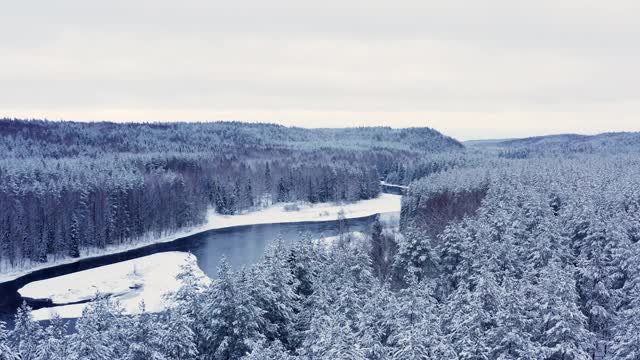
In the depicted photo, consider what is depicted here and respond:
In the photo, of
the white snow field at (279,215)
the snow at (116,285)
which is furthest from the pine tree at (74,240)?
the snow at (116,285)

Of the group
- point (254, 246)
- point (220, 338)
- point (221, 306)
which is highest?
point (221, 306)

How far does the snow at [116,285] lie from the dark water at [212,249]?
2.25 m

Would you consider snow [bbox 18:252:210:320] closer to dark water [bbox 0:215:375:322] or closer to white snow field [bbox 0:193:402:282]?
dark water [bbox 0:215:375:322]

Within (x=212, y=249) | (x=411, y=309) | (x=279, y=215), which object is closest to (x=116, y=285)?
(x=212, y=249)

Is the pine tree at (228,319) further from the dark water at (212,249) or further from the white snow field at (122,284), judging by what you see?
the dark water at (212,249)

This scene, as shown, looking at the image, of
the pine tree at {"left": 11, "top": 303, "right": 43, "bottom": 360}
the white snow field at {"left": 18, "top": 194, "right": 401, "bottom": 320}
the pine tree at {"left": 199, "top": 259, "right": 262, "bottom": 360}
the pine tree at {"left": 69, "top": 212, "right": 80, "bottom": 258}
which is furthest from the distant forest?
the pine tree at {"left": 199, "top": 259, "right": 262, "bottom": 360}

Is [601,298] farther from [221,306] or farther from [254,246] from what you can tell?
[254,246]

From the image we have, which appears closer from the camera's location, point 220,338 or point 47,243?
point 220,338

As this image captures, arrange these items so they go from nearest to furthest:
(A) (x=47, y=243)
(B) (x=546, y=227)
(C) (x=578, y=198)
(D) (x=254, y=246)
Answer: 1. (B) (x=546, y=227)
2. (C) (x=578, y=198)
3. (A) (x=47, y=243)
4. (D) (x=254, y=246)

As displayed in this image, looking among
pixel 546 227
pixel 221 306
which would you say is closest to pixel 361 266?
pixel 221 306

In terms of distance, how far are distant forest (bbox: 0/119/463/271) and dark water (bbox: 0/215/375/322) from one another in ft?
19.9

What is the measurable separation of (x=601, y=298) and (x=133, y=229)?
77.2 meters

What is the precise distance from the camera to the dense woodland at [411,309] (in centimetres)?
2142

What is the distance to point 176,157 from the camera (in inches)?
5704
